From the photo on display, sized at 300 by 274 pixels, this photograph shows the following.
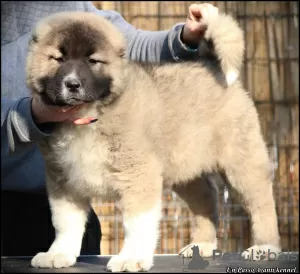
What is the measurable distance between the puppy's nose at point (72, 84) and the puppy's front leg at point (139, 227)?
0.48 meters

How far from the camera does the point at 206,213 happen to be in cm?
367

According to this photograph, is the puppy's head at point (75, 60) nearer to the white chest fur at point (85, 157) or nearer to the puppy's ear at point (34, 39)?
the puppy's ear at point (34, 39)

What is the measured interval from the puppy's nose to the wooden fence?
135 inches

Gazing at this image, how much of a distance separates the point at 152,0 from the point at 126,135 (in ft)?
12.6

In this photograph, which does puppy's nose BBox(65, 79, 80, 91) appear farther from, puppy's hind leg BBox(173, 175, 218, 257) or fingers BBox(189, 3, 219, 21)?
puppy's hind leg BBox(173, 175, 218, 257)

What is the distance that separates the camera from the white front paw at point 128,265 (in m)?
2.76

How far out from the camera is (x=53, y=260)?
9.80 feet

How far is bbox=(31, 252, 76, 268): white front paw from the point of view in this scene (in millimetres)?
2975

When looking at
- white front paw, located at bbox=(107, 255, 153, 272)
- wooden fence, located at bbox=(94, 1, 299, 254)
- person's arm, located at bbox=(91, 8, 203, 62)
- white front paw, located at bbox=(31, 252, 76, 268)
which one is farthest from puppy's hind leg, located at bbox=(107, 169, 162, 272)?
wooden fence, located at bbox=(94, 1, 299, 254)

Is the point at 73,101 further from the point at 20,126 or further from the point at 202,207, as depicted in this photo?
the point at 202,207

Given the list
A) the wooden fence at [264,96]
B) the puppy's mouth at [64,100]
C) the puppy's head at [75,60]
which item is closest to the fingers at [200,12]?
the puppy's head at [75,60]

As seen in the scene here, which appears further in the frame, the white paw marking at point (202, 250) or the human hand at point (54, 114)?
the white paw marking at point (202, 250)

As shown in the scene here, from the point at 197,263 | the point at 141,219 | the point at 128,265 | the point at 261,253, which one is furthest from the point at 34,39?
the point at 261,253

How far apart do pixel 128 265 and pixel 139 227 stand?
18 cm
